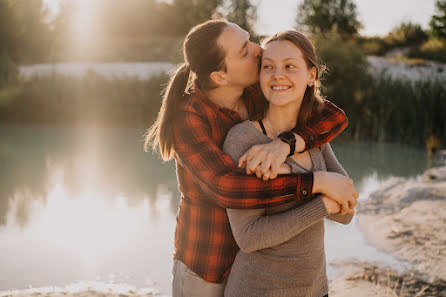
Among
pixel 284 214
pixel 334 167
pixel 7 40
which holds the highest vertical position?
pixel 7 40

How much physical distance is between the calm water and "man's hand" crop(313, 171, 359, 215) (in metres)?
2.25

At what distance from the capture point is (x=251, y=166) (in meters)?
1.44

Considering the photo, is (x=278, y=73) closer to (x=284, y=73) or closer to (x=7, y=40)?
(x=284, y=73)

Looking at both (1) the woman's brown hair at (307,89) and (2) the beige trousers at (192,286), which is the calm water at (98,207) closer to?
(2) the beige trousers at (192,286)

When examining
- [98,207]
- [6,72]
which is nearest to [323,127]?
[98,207]

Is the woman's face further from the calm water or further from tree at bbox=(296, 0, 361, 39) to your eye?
tree at bbox=(296, 0, 361, 39)

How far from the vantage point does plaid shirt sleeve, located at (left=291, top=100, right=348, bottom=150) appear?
1571 mm

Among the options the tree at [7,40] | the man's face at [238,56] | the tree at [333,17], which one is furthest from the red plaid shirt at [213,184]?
the tree at [333,17]

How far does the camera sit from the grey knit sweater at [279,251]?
142 cm

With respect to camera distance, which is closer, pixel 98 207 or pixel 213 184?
pixel 213 184

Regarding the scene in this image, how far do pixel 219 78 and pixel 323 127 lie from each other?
0.43m

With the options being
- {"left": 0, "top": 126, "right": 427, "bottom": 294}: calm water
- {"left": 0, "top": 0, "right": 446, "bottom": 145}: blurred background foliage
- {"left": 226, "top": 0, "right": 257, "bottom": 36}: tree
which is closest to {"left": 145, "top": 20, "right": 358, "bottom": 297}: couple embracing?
{"left": 0, "top": 126, "right": 427, "bottom": 294}: calm water

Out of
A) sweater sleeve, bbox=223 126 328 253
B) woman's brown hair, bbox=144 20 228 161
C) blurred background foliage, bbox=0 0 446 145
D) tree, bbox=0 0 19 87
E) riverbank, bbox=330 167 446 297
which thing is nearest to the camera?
sweater sleeve, bbox=223 126 328 253

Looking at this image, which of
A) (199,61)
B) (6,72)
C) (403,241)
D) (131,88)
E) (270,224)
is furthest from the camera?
(6,72)
